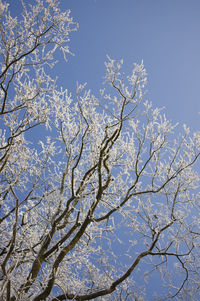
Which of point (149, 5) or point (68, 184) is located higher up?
point (149, 5)

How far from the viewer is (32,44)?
4.79m

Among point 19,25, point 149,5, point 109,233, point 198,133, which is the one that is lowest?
point 109,233

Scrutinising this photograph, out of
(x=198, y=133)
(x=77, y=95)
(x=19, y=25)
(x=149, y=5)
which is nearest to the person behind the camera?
(x=19, y=25)

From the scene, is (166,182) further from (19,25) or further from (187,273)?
(19,25)

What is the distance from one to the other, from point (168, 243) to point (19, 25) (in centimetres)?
520

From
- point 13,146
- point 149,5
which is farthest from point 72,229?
point 149,5

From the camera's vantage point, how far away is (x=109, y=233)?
16.4 ft

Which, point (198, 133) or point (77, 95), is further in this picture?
point (198, 133)

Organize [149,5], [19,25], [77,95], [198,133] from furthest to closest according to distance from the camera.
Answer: [149,5]
[198,133]
[77,95]
[19,25]

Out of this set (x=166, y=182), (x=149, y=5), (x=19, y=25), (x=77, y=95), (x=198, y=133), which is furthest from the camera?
(x=149, y=5)

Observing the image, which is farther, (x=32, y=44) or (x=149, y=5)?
(x=149, y=5)

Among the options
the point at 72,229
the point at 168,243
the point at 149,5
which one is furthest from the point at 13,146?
the point at 149,5

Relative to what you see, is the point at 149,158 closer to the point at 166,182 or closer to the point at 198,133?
the point at 166,182

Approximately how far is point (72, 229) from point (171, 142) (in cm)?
280
